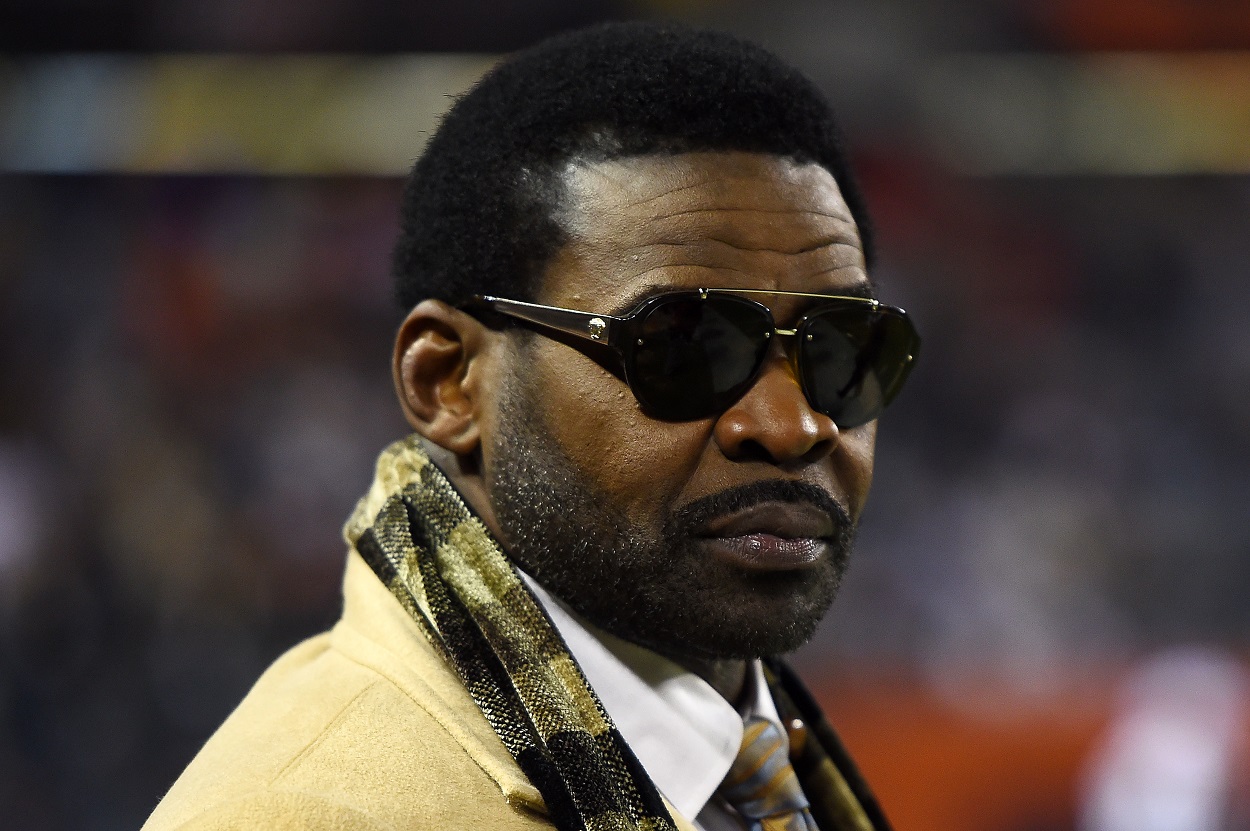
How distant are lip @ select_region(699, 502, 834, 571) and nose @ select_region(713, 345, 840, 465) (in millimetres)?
82

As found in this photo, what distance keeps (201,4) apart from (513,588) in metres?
9.18

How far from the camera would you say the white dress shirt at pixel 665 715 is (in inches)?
76.0

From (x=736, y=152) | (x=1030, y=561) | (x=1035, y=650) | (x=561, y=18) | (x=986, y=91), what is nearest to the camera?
(x=736, y=152)

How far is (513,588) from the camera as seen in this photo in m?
1.94

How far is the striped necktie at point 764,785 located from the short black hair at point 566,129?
80cm

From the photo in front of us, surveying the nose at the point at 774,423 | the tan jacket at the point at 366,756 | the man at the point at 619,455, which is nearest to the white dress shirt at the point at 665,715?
the man at the point at 619,455

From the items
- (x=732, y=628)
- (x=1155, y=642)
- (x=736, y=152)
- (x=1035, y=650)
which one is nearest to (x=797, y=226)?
(x=736, y=152)

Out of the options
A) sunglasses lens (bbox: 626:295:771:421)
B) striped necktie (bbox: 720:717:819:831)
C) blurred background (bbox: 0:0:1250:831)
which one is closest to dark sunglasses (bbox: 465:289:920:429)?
sunglasses lens (bbox: 626:295:771:421)

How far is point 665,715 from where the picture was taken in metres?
1.97

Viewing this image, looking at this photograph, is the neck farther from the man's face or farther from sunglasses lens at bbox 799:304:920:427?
sunglasses lens at bbox 799:304:920:427

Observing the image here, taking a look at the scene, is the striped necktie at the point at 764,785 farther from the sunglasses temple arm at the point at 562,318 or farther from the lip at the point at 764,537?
the sunglasses temple arm at the point at 562,318

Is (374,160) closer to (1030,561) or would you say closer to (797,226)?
(1030,561)

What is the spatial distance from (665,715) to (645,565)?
0.23 meters

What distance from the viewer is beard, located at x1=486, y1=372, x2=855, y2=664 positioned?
1973 millimetres
